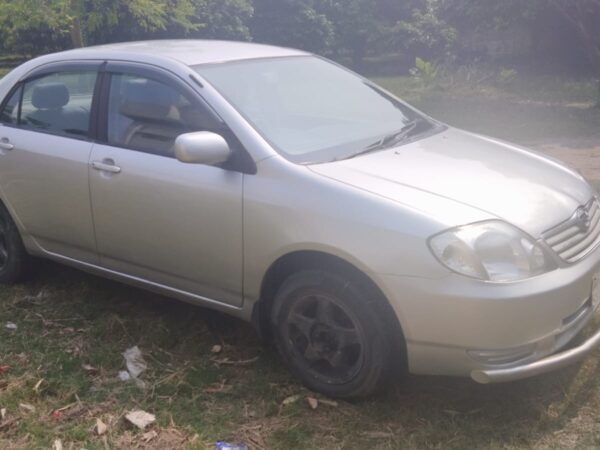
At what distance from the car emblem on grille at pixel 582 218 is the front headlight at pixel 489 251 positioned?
0.45 metres

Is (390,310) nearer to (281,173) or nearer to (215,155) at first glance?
(281,173)

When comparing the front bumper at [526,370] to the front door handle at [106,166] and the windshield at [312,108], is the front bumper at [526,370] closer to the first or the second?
the windshield at [312,108]

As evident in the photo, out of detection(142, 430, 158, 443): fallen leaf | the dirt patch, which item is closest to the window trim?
detection(142, 430, 158, 443): fallen leaf

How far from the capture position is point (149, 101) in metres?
4.48

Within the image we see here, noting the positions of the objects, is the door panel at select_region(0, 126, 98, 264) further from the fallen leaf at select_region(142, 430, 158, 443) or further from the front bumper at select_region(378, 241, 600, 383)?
the front bumper at select_region(378, 241, 600, 383)

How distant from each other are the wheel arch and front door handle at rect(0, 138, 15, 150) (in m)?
2.16

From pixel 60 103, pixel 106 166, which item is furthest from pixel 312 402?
pixel 60 103

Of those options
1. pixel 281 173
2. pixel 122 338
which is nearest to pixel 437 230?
pixel 281 173

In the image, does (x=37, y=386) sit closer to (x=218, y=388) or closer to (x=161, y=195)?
(x=218, y=388)

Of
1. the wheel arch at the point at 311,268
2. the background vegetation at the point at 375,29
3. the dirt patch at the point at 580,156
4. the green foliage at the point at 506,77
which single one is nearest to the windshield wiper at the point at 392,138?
the wheel arch at the point at 311,268

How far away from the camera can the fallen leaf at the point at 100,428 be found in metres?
3.68

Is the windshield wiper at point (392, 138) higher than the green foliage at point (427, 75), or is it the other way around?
the windshield wiper at point (392, 138)

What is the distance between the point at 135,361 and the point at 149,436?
76cm

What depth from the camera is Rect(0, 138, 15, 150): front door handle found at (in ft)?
16.7
